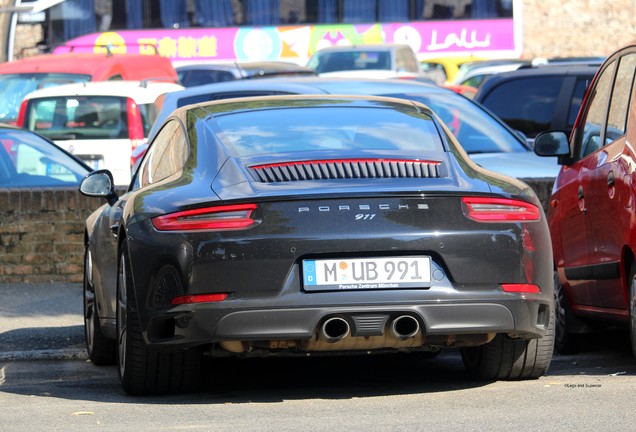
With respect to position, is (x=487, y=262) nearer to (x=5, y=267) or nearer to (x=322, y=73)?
(x=5, y=267)

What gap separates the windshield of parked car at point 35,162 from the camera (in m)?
13.7

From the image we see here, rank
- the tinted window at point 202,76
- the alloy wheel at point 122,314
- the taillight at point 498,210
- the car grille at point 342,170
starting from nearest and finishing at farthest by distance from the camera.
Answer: the taillight at point 498,210, the car grille at point 342,170, the alloy wheel at point 122,314, the tinted window at point 202,76

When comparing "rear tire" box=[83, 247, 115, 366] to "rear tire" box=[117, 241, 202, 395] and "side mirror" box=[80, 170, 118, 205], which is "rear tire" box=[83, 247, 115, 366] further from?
"rear tire" box=[117, 241, 202, 395]

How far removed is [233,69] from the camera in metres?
30.0

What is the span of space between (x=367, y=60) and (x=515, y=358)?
23.6m

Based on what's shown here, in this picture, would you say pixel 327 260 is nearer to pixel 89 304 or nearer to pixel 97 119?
pixel 89 304

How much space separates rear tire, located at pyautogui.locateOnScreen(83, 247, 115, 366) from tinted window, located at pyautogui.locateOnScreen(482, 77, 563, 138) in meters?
7.51

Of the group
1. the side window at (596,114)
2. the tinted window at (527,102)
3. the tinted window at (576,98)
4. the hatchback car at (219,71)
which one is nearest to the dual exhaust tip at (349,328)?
the side window at (596,114)

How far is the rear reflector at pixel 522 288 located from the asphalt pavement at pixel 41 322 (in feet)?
10.4

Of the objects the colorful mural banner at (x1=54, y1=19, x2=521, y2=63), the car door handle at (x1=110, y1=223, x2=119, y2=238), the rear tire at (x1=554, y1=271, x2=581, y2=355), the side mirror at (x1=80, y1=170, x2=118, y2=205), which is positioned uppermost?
the side mirror at (x1=80, y1=170, x2=118, y2=205)

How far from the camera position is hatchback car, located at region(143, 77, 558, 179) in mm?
12094

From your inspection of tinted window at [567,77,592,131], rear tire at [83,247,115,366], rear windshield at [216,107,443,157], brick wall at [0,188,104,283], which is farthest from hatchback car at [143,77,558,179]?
rear windshield at [216,107,443,157]

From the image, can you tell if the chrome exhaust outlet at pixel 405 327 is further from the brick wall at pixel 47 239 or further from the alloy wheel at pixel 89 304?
the brick wall at pixel 47 239

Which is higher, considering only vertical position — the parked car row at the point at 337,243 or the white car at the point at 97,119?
the parked car row at the point at 337,243
